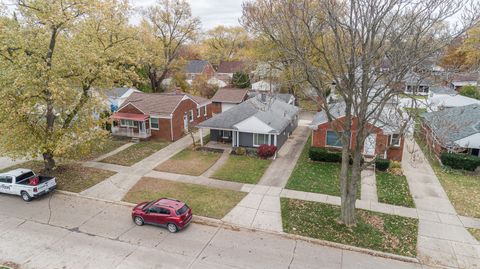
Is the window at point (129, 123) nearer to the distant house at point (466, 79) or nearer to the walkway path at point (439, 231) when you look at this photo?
the walkway path at point (439, 231)

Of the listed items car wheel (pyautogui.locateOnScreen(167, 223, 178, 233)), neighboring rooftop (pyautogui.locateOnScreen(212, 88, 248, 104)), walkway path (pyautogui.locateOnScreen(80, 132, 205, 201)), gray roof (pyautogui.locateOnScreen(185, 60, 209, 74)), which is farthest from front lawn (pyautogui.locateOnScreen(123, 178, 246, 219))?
gray roof (pyautogui.locateOnScreen(185, 60, 209, 74))

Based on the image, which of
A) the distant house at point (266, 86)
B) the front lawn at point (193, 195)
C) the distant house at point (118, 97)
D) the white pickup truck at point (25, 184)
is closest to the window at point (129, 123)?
the distant house at point (118, 97)

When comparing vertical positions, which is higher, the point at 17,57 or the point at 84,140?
the point at 17,57

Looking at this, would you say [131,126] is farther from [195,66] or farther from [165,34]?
[195,66]

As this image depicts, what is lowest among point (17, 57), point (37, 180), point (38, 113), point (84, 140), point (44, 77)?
point (37, 180)

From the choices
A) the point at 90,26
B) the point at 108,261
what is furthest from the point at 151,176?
the point at 90,26

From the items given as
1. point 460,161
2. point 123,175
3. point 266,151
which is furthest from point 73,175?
point 460,161

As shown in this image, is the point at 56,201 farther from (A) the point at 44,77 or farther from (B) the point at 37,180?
(A) the point at 44,77
